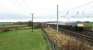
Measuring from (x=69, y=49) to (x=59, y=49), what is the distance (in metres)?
0.99

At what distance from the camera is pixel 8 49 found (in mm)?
21906

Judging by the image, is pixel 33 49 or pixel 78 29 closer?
pixel 33 49

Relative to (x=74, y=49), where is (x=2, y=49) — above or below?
below

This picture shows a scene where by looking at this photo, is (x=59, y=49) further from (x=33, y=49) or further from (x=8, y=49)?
(x=8, y=49)

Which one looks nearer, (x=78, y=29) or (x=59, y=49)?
(x=59, y=49)

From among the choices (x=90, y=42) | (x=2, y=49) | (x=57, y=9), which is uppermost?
(x=57, y=9)

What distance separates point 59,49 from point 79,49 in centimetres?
105

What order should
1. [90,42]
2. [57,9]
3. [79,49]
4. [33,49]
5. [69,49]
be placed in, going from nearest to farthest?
[79,49]
[69,49]
[90,42]
[33,49]
[57,9]

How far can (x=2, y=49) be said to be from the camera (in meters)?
22.1

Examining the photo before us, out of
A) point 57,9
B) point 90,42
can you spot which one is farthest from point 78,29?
point 90,42

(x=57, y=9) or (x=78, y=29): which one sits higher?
(x=57, y=9)

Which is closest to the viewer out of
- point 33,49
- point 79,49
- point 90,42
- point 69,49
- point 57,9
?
point 79,49

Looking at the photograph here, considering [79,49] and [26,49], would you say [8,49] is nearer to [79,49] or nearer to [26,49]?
[26,49]

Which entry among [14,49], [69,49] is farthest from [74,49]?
[14,49]
